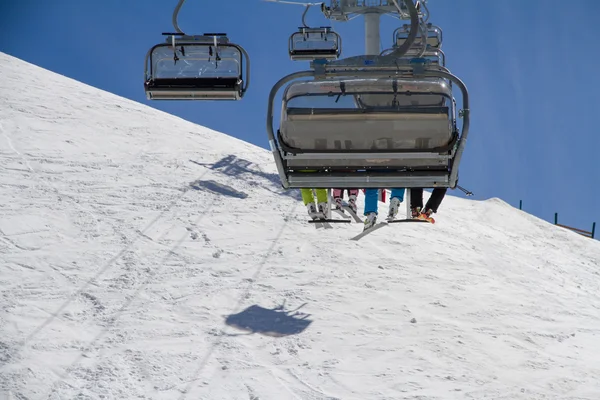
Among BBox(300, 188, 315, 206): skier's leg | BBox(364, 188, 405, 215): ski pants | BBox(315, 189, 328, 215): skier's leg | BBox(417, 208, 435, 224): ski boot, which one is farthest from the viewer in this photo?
BBox(364, 188, 405, 215): ski pants

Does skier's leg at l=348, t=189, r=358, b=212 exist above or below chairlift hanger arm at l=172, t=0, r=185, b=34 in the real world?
below

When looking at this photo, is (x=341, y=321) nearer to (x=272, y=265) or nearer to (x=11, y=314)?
(x=272, y=265)

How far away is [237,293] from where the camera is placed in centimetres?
1381

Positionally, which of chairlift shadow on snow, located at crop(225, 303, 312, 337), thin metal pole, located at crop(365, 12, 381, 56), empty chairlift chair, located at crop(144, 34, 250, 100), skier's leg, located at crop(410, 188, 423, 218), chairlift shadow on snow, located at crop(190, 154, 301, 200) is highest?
empty chairlift chair, located at crop(144, 34, 250, 100)

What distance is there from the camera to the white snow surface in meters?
10.7

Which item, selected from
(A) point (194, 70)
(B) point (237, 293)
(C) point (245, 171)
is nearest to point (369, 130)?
(A) point (194, 70)

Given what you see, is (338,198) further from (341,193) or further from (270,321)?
(270,321)

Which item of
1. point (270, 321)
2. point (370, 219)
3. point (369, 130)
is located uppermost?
point (369, 130)

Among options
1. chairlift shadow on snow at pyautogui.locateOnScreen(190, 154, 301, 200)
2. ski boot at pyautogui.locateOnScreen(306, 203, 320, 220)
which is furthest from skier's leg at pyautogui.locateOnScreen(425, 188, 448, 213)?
chairlift shadow on snow at pyautogui.locateOnScreen(190, 154, 301, 200)

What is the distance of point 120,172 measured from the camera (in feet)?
66.4

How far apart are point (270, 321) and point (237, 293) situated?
51.1 inches

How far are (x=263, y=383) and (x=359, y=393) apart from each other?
4.41 ft

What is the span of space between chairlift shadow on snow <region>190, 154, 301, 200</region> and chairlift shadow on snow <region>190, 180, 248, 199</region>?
49.0 inches

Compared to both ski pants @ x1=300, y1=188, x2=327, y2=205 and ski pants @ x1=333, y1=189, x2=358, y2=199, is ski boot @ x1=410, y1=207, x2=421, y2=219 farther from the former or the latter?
ski pants @ x1=300, y1=188, x2=327, y2=205
